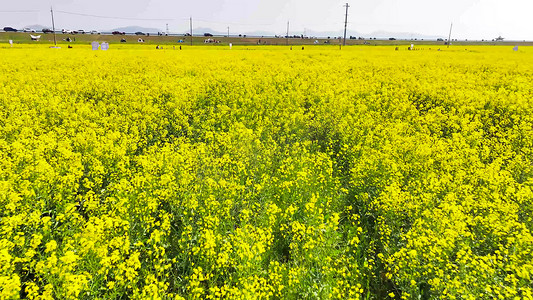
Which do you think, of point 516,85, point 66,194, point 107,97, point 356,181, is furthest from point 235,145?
point 516,85

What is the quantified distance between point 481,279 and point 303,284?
250 centimetres

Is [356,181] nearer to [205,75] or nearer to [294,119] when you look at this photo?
[294,119]

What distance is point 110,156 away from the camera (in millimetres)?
7086

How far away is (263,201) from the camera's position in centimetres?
614

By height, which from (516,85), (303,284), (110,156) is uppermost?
(516,85)

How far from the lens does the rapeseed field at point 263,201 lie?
3896 millimetres

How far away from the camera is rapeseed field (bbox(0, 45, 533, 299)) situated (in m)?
3.90

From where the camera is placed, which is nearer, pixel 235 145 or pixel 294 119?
pixel 235 145

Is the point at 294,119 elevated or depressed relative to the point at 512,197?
elevated

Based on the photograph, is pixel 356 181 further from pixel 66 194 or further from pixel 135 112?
pixel 135 112

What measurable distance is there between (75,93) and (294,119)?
11275mm

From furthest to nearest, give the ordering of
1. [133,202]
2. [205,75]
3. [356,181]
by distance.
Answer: [205,75] → [356,181] → [133,202]

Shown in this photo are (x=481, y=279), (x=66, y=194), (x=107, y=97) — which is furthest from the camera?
(x=107, y=97)

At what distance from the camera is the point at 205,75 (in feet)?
63.1
